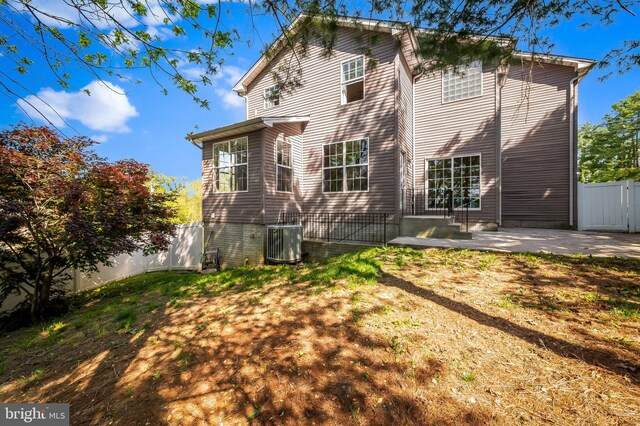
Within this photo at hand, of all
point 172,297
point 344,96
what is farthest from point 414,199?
point 172,297

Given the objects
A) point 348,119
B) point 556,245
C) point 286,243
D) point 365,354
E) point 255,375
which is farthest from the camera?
point 348,119

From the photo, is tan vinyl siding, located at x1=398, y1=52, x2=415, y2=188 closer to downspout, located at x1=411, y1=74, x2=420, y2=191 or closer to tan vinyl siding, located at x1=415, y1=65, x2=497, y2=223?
downspout, located at x1=411, y1=74, x2=420, y2=191

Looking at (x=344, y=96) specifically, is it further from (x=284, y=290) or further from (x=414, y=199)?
(x=284, y=290)

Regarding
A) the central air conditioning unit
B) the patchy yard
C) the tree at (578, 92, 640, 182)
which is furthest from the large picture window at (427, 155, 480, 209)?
the tree at (578, 92, 640, 182)

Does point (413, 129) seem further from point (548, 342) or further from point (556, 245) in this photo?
point (548, 342)

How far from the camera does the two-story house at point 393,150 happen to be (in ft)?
29.7

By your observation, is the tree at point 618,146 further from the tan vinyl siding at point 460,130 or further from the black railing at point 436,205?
the black railing at point 436,205

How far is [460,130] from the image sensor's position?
10.1 m

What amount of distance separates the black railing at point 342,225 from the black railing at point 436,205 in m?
1.16

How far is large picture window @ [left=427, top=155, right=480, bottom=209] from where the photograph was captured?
31.9 feet

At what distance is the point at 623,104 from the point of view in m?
19.5

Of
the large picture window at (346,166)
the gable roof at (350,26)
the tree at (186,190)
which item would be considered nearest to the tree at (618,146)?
the gable roof at (350,26)

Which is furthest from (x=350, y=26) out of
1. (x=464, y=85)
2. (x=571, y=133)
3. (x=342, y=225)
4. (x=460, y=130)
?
(x=571, y=133)

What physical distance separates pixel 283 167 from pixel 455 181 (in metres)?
6.97
